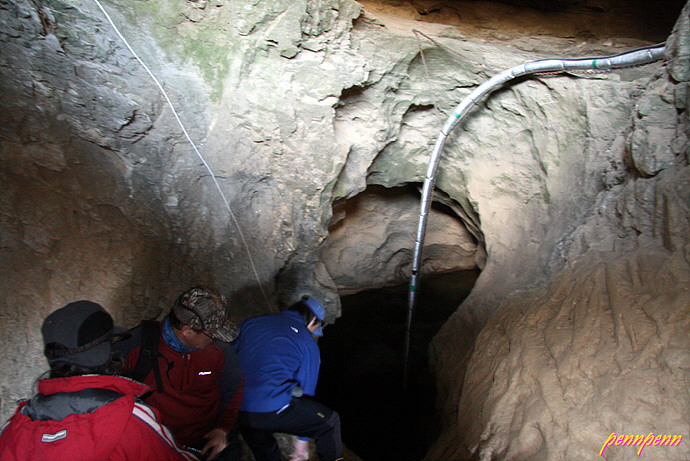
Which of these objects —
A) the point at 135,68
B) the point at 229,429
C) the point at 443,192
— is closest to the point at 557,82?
the point at 443,192

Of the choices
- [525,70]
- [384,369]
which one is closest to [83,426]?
[525,70]

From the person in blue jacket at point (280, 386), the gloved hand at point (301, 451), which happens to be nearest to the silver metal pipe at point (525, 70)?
the person in blue jacket at point (280, 386)

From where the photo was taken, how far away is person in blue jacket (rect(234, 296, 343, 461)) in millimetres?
2691

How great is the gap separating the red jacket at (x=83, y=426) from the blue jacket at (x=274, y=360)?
1.08 metres

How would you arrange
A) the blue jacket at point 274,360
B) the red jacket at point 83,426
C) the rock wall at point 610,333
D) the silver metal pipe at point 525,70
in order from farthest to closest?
the silver metal pipe at point 525,70, the blue jacket at point 274,360, the rock wall at point 610,333, the red jacket at point 83,426

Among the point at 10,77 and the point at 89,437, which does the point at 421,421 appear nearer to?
the point at 89,437

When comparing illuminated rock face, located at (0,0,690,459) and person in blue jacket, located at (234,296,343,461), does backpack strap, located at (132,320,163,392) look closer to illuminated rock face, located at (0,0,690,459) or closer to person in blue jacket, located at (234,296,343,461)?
person in blue jacket, located at (234,296,343,461)

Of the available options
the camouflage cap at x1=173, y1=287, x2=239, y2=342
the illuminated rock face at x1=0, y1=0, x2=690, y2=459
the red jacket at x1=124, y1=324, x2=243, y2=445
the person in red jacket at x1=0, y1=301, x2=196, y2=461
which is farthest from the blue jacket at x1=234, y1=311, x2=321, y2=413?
the illuminated rock face at x1=0, y1=0, x2=690, y2=459

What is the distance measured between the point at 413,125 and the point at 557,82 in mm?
1681

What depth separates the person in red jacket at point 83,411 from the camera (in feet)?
4.66

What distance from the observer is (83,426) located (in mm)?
1434

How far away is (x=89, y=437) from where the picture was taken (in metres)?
1.43

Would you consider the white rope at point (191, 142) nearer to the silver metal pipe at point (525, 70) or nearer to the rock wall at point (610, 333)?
the silver metal pipe at point (525, 70)

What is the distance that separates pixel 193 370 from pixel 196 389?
134 mm
